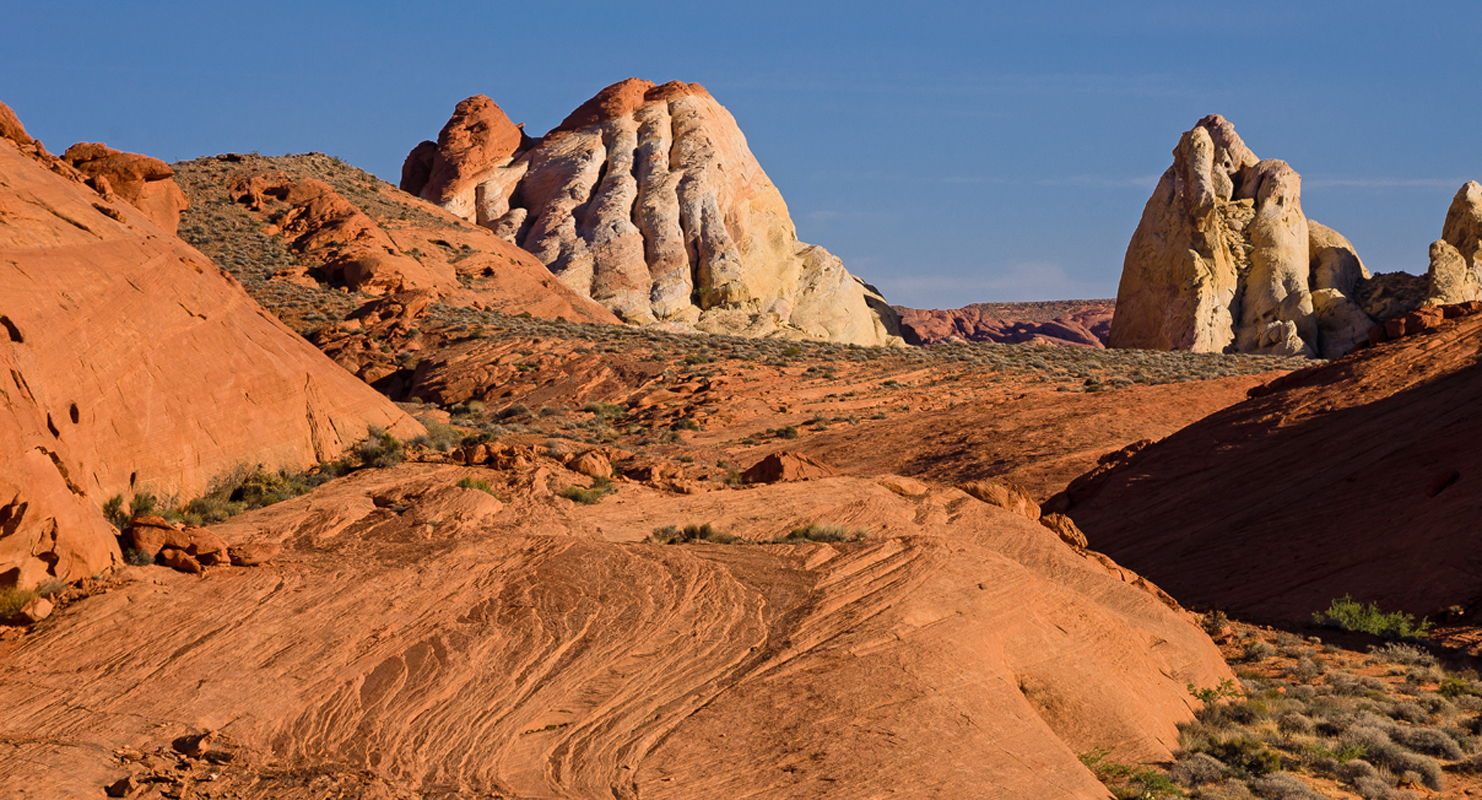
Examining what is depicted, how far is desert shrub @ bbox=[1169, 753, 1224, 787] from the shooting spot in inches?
383

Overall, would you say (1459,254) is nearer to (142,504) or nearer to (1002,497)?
(1002,497)

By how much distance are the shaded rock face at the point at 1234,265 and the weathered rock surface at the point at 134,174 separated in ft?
170

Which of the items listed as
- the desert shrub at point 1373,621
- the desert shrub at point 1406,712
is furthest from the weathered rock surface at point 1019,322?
the desert shrub at point 1406,712

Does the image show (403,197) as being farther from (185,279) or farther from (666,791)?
(666,791)

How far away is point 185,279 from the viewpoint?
14.2 m

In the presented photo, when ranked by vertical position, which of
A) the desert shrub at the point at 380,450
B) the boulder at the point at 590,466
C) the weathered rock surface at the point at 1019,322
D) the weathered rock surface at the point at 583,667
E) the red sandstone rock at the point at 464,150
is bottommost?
the weathered rock surface at the point at 583,667

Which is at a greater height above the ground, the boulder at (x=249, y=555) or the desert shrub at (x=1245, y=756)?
the boulder at (x=249, y=555)

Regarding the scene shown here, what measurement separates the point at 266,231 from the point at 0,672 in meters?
44.6

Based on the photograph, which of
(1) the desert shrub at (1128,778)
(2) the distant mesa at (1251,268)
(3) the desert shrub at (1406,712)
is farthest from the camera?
(2) the distant mesa at (1251,268)

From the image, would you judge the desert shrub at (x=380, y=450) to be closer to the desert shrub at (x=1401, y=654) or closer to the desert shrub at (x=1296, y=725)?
the desert shrub at (x=1296, y=725)

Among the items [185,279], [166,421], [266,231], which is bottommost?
[166,421]

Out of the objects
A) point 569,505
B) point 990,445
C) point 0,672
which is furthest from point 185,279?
point 990,445

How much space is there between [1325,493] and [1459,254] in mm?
53235

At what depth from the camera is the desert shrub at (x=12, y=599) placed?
29.8ft
